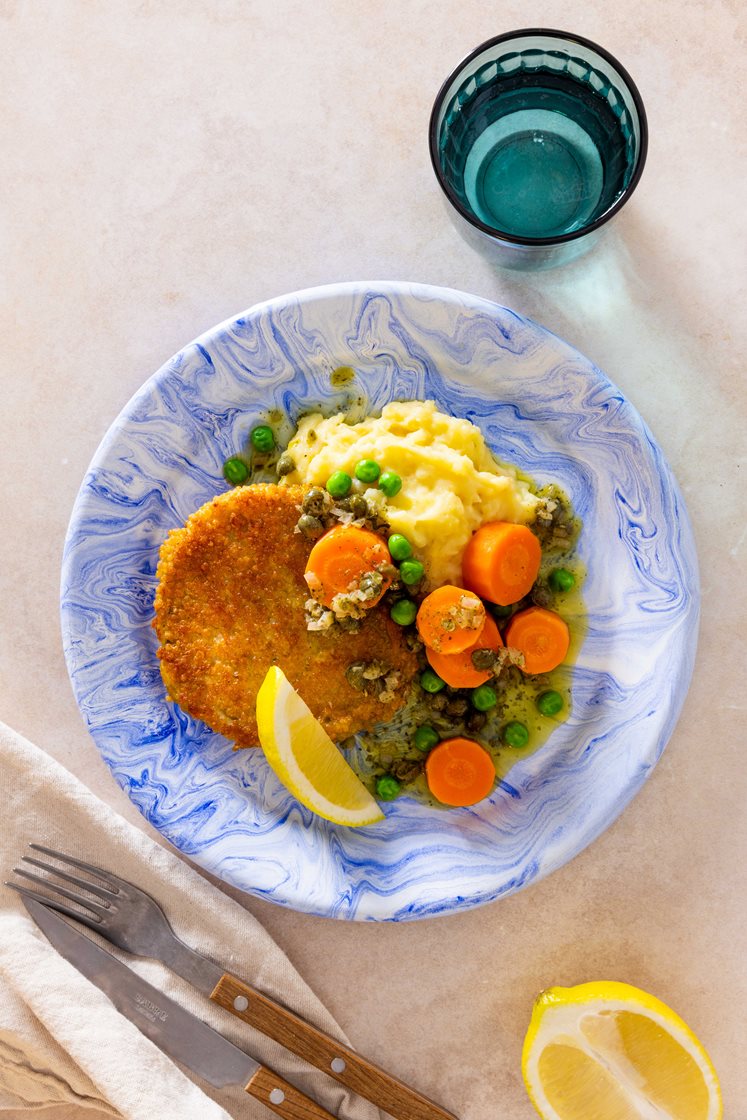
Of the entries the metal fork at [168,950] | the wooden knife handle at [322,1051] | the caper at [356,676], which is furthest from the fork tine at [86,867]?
the caper at [356,676]

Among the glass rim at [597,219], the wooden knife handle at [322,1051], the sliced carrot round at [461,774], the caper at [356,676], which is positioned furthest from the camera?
the wooden knife handle at [322,1051]

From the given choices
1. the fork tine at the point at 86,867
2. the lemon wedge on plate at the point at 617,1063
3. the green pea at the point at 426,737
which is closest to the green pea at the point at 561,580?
the green pea at the point at 426,737

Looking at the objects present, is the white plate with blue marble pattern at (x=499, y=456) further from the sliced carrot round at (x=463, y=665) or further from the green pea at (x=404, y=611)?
the green pea at (x=404, y=611)

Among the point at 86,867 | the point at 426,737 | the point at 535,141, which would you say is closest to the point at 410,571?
the point at 426,737

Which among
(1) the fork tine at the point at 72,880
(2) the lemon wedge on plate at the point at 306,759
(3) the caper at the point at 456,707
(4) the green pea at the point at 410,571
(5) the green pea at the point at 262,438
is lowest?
(1) the fork tine at the point at 72,880

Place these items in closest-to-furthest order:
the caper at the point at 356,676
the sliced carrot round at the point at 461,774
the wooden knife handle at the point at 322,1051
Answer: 1. the caper at the point at 356,676
2. the sliced carrot round at the point at 461,774
3. the wooden knife handle at the point at 322,1051

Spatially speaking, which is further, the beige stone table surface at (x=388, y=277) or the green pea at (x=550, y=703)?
the beige stone table surface at (x=388, y=277)

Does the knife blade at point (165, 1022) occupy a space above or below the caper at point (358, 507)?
below
